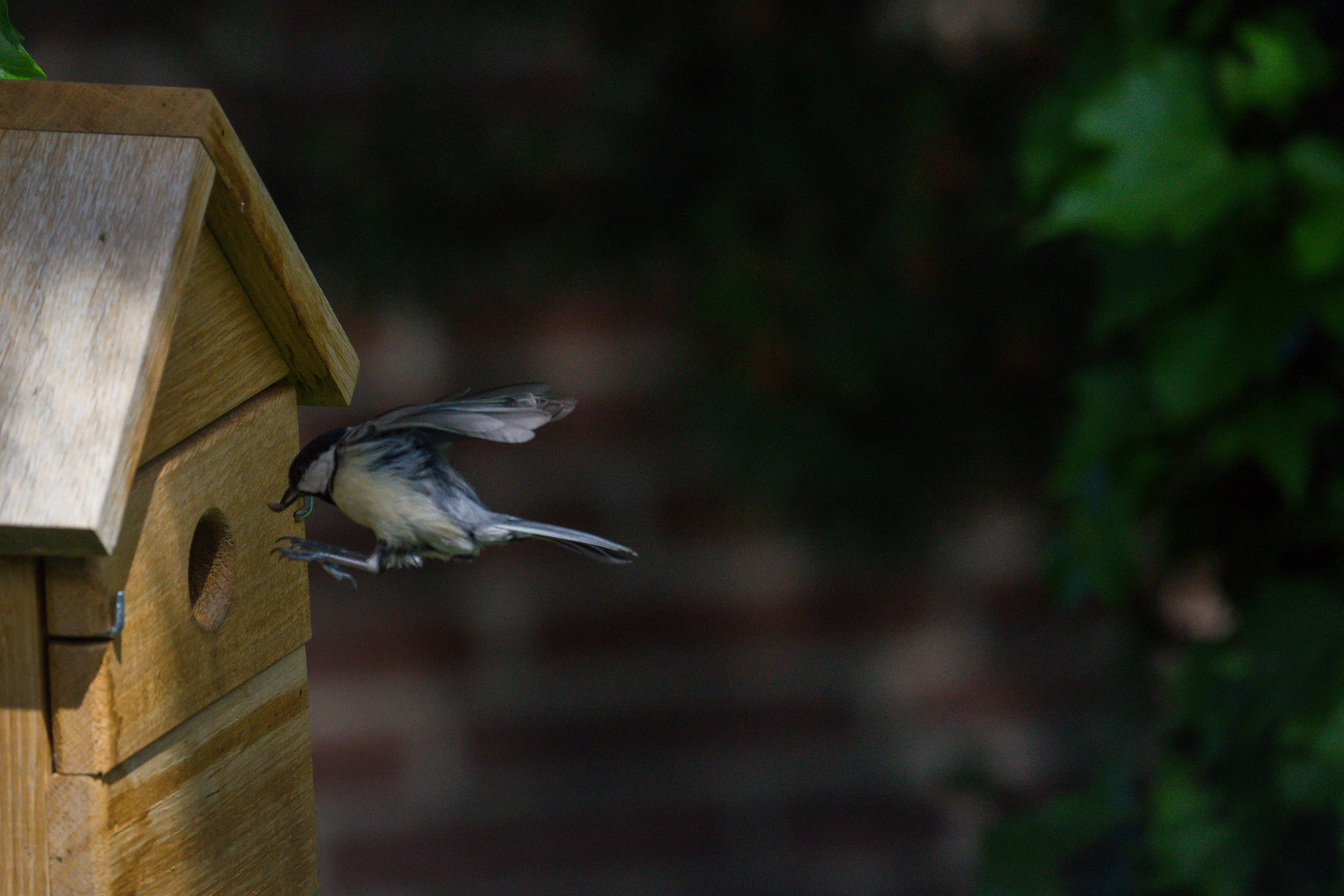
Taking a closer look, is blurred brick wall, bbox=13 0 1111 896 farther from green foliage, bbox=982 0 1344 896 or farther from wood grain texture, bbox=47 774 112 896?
wood grain texture, bbox=47 774 112 896

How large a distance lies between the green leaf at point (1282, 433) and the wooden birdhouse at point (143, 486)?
81 cm

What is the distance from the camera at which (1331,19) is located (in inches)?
50.2

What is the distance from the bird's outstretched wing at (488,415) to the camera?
2.03 ft

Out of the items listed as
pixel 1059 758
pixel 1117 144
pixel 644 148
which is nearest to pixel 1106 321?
pixel 1117 144

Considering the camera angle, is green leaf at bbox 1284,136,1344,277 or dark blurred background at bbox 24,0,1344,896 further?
dark blurred background at bbox 24,0,1344,896

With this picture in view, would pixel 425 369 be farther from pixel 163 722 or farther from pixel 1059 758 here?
pixel 163 722

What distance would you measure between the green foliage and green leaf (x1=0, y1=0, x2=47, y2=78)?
79cm

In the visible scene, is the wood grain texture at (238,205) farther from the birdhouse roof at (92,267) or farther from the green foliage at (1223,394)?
the green foliage at (1223,394)

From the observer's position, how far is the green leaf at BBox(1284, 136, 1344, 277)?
1129 millimetres

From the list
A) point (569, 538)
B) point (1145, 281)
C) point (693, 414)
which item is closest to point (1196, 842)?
point (1145, 281)

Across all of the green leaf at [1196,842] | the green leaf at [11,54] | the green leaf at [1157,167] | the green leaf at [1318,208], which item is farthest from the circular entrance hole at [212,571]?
the green leaf at [1196,842]

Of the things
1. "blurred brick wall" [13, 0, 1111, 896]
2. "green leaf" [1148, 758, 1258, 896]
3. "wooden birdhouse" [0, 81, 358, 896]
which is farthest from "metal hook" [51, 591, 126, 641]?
"blurred brick wall" [13, 0, 1111, 896]

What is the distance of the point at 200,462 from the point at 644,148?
127 cm

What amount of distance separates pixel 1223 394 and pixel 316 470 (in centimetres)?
84
